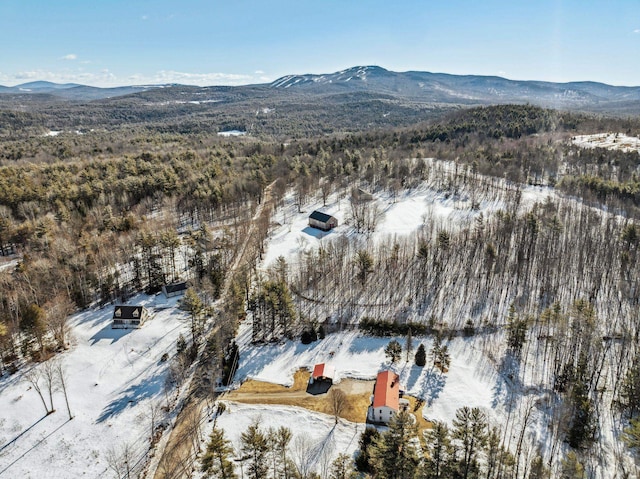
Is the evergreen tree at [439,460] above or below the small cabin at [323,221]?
below

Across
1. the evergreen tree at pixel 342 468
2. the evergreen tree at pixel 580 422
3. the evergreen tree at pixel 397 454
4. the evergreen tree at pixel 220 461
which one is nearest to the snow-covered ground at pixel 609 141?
the evergreen tree at pixel 580 422

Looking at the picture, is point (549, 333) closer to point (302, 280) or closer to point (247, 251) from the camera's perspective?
point (302, 280)

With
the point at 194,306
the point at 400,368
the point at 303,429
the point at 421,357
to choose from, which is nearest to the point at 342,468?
the point at 303,429

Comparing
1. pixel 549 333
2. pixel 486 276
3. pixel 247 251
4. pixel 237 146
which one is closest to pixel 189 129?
pixel 237 146

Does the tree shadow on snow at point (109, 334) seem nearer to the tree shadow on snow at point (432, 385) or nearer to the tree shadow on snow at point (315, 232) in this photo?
the tree shadow on snow at point (432, 385)

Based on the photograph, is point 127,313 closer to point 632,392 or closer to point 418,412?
point 418,412

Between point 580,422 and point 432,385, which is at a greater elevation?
point 580,422
